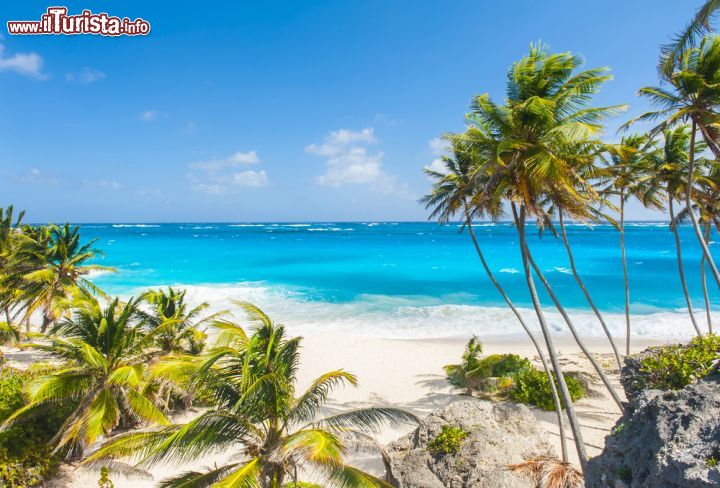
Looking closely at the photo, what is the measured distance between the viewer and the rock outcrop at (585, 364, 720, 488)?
442cm

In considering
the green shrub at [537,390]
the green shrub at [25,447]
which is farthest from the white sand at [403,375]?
the green shrub at [25,447]

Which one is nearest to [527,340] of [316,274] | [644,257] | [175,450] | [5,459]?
[175,450]

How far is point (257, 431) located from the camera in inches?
279

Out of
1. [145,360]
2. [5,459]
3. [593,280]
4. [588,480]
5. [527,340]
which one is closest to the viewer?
[588,480]

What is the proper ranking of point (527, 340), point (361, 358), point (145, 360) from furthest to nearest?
point (527, 340) → point (361, 358) → point (145, 360)

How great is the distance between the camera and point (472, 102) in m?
9.52

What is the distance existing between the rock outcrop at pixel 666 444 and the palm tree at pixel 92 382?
30.8 ft

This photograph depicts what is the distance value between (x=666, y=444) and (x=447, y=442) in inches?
176

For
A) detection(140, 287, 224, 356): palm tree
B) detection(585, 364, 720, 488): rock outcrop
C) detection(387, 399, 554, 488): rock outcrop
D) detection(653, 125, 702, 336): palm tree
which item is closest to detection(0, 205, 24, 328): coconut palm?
detection(140, 287, 224, 356): palm tree

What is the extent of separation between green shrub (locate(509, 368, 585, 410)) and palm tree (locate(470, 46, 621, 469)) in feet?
17.6

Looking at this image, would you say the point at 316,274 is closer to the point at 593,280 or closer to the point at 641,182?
the point at 593,280

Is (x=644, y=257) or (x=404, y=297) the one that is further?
(x=644, y=257)

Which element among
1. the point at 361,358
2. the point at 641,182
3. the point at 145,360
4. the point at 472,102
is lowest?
the point at 361,358

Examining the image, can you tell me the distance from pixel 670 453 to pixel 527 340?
19409mm
